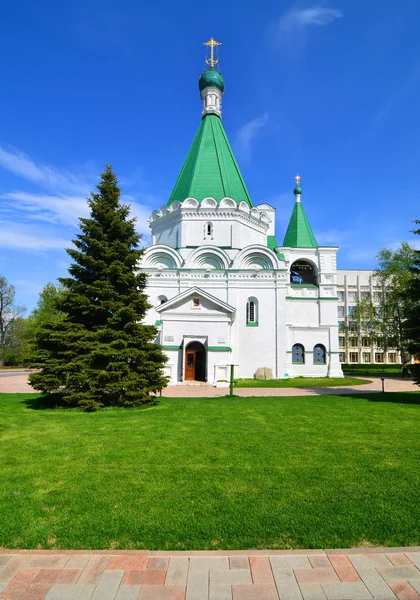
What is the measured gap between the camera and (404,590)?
290 centimetres

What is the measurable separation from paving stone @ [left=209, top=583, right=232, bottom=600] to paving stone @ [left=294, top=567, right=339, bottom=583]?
59 cm

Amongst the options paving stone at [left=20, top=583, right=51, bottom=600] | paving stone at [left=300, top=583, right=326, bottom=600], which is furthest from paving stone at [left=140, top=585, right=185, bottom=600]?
paving stone at [left=300, top=583, right=326, bottom=600]

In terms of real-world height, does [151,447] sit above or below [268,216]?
below

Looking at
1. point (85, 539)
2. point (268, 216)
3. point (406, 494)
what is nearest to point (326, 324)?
point (268, 216)

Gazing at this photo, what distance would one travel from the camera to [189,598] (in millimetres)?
2830

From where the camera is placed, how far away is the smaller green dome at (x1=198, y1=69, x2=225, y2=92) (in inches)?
1316

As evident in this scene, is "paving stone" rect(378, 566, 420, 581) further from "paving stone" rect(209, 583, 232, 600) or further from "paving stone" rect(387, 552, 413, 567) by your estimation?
"paving stone" rect(209, 583, 232, 600)

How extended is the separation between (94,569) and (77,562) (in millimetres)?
207

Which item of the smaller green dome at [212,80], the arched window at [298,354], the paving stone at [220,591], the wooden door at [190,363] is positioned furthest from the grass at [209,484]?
the smaller green dome at [212,80]

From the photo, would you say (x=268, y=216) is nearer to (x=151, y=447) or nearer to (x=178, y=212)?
(x=178, y=212)

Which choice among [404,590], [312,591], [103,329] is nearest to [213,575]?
[312,591]

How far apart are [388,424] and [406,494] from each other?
5.01 meters

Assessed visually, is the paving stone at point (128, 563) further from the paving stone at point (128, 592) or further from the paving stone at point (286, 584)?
the paving stone at point (286, 584)

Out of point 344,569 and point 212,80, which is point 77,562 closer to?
point 344,569
